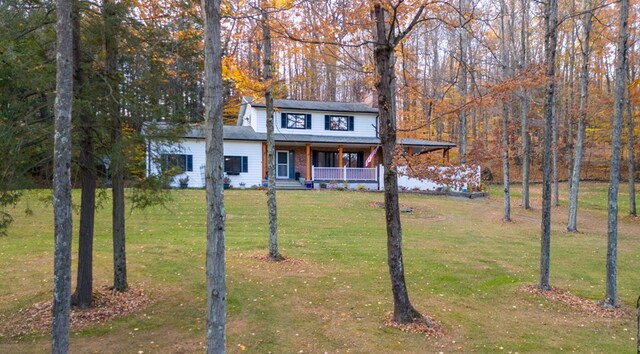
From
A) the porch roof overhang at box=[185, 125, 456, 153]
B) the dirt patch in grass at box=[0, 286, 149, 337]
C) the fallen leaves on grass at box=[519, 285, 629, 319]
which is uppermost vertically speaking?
the porch roof overhang at box=[185, 125, 456, 153]

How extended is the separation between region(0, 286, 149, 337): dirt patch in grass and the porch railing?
59.2 feet

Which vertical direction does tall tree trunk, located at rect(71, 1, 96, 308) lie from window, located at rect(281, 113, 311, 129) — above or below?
below

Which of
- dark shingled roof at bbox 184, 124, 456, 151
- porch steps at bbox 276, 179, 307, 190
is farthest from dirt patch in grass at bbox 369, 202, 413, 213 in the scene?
porch steps at bbox 276, 179, 307, 190

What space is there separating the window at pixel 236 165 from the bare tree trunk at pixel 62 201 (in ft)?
65.0

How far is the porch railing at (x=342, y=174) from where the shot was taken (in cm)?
2542

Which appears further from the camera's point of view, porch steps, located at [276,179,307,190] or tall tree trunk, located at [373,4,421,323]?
porch steps, located at [276,179,307,190]

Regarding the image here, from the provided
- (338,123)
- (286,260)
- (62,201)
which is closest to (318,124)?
(338,123)

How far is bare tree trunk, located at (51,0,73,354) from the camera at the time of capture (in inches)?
163

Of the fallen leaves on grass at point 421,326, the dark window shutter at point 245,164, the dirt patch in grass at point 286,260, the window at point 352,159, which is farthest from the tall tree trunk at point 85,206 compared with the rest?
the window at point 352,159

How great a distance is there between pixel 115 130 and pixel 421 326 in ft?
19.4

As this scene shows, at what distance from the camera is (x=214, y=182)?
3.71m

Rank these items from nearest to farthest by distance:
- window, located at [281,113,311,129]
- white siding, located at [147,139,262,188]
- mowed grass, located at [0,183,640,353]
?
mowed grass, located at [0,183,640,353] < white siding, located at [147,139,262,188] < window, located at [281,113,311,129]

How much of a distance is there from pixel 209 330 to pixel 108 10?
5.40m

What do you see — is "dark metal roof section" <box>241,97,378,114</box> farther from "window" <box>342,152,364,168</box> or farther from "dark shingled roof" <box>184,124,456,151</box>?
"window" <box>342,152,364,168</box>
